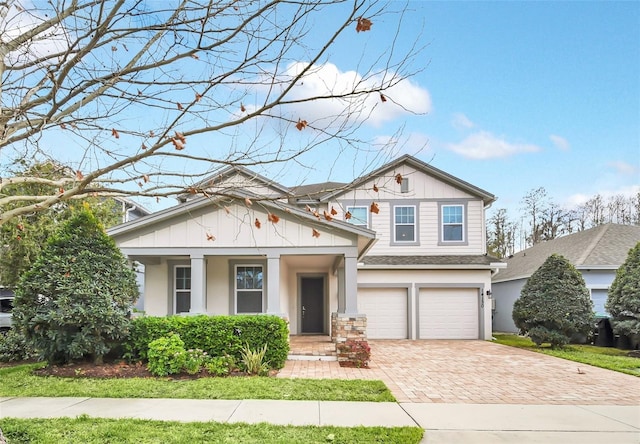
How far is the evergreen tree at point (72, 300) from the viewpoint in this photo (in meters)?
9.38

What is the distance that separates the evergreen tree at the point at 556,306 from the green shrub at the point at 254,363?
31.1 feet

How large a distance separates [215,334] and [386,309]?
31.1ft

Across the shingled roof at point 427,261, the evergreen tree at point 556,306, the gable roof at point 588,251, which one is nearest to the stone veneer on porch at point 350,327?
the shingled roof at point 427,261

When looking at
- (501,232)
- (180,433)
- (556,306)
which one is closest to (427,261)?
(556,306)

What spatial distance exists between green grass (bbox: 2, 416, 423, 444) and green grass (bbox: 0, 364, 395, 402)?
1604mm

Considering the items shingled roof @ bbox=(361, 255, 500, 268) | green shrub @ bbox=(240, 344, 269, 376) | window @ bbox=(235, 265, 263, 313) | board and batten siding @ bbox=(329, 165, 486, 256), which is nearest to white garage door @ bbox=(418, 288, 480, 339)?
shingled roof @ bbox=(361, 255, 500, 268)

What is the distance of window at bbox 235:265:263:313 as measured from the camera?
14.5m

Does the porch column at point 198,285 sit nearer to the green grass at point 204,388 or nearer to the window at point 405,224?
the green grass at point 204,388

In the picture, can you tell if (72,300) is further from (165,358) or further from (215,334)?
(215,334)

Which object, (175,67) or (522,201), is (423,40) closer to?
(175,67)

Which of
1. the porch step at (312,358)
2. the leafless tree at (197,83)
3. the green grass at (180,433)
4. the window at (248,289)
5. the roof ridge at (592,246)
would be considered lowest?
the porch step at (312,358)

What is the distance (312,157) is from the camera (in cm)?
483

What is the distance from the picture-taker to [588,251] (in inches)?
798

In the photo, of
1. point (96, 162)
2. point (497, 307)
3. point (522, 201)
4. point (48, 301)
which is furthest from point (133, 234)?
point (522, 201)
